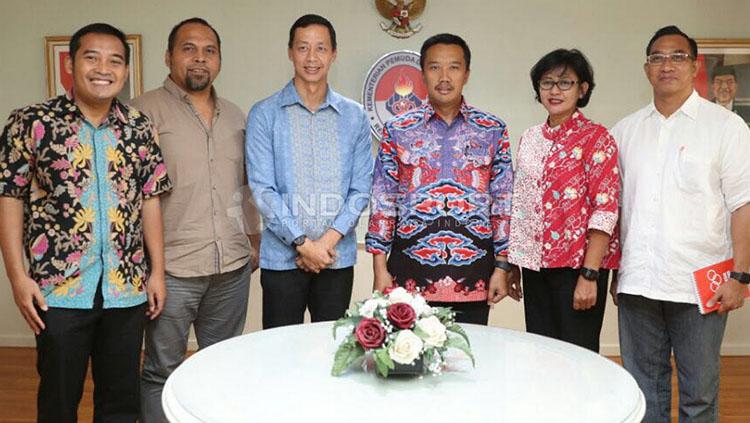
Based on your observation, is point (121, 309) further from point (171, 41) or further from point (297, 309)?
point (171, 41)

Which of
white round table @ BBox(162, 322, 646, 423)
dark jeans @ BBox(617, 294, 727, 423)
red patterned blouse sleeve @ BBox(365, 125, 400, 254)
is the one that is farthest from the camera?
red patterned blouse sleeve @ BBox(365, 125, 400, 254)

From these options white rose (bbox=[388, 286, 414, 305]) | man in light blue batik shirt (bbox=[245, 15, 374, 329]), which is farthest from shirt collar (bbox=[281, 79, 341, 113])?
white rose (bbox=[388, 286, 414, 305])

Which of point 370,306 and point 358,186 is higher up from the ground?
point 358,186

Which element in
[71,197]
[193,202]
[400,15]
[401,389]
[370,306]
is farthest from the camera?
[400,15]

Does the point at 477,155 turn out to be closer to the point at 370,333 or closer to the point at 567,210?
the point at 567,210

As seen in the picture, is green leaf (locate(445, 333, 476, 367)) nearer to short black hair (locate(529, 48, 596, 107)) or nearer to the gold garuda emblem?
short black hair (locate(529, 48, 596, 107))

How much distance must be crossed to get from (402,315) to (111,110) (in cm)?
134

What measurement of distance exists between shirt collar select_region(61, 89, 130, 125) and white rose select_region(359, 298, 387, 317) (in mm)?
1194

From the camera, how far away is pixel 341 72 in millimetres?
4262

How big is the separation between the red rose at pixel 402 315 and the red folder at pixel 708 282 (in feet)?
3.85

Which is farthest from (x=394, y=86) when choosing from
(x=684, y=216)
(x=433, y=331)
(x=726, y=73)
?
(x=433, y=331)

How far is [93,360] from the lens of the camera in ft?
7.86

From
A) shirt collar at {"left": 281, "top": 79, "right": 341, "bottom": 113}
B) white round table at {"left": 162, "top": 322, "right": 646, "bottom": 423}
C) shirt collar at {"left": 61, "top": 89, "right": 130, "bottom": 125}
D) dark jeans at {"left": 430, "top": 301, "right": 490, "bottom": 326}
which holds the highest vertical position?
shirt collar at {"left": 281, "top": 79, "right": 341, "bottom": 113}

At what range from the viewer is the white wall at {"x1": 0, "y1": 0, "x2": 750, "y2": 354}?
423cm
